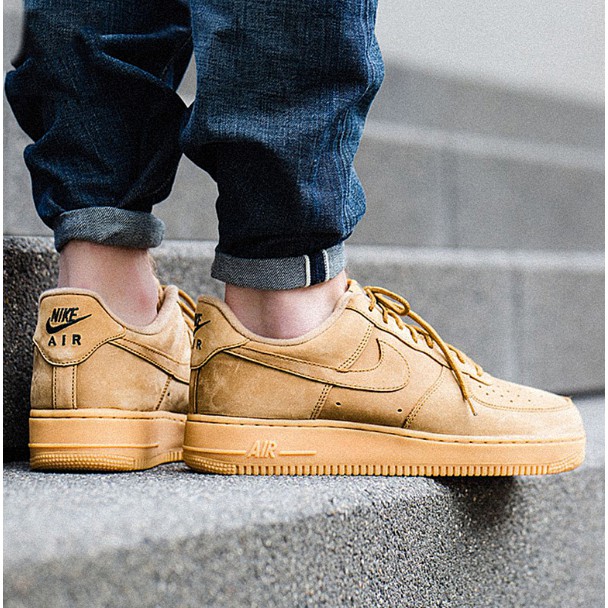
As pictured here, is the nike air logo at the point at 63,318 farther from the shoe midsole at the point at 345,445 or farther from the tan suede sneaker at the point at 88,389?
the shoe midsole at the point at 345,445

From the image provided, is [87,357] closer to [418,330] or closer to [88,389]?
[88,389]

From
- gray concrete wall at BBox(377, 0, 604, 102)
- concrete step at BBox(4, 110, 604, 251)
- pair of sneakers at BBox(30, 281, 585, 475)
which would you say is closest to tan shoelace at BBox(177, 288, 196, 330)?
pair of sneakers at BBox(30, 281, 585, 475)

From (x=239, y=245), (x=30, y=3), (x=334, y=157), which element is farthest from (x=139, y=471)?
(x=30, y=3)

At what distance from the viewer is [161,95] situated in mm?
817

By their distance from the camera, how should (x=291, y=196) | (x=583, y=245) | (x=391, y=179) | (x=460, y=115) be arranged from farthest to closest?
(x=583, y=245) < (x=460, y=115) < (x=391, y=179) < (x=291, y=196)

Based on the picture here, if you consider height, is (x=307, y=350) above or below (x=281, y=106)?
below

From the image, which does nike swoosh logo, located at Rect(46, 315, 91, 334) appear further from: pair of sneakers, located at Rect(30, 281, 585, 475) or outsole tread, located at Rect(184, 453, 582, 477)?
outsole tread, located at Rect(184, 453, 582, 477)

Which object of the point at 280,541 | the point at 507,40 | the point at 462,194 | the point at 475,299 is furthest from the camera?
the point at 507,40

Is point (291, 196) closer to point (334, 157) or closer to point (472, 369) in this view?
point (334, 157)

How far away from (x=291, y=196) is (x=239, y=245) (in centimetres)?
8

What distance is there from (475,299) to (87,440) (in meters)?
1.05

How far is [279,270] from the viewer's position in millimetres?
787

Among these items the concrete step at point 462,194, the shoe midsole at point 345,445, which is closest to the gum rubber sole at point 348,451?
the shoe midsole at point 345,445

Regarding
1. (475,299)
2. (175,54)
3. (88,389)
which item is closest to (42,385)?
(88,389)
